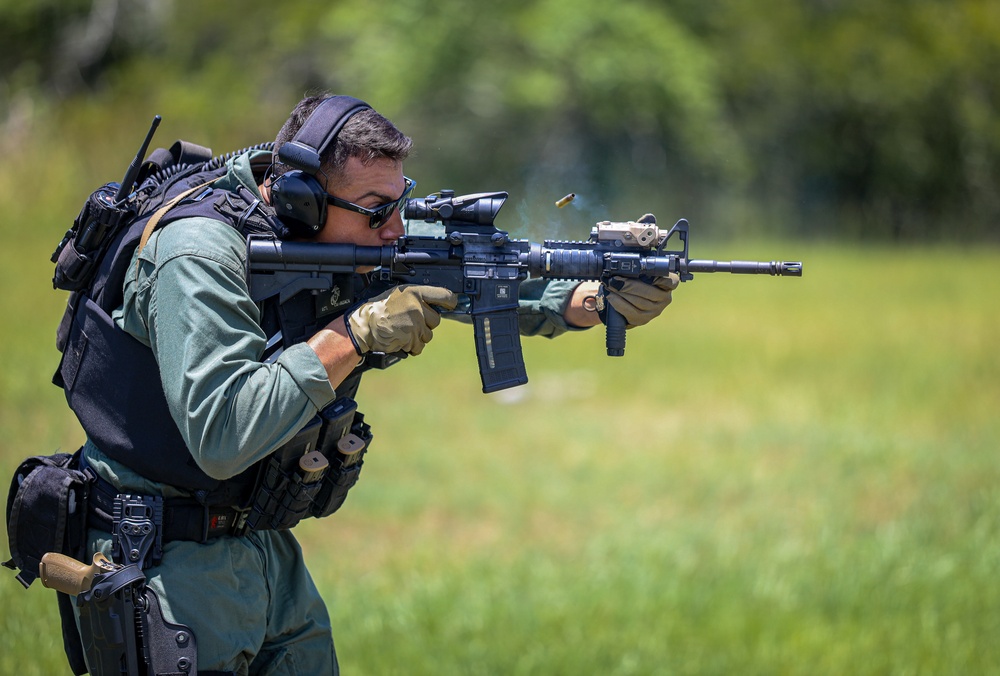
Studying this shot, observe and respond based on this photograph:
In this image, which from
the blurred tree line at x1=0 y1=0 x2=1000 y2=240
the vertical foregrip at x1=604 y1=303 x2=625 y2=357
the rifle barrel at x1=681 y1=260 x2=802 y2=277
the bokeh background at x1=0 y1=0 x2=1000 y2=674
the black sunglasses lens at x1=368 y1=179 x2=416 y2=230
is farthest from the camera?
the blurred tree line at x1=0 y1=0 x2=1000 y2=240

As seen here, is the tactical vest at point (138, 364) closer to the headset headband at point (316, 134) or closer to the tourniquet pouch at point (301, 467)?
the tourniquet pouch at point (301, 467)

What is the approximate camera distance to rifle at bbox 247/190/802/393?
337 centimetres

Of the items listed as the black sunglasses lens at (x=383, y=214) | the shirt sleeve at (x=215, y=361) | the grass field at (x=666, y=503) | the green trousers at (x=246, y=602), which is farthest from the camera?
the grass field at (x=666, y=503)

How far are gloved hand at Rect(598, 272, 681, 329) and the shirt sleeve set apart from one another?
3.28 ft

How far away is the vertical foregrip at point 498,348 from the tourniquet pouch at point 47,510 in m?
1.20

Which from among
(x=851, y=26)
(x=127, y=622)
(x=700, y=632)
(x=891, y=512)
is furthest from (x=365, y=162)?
(x=851, y=26)

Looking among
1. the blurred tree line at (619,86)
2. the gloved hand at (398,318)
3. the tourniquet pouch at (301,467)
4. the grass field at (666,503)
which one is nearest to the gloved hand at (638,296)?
the gloved hand at (398,318)

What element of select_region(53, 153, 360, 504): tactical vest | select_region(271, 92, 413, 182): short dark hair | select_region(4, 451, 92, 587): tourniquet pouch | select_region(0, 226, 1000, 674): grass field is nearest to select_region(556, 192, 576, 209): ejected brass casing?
select_region(271, 92, 413, 182): short dark hair

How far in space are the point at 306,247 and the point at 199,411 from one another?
610 millimetres

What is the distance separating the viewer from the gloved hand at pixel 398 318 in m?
3.08

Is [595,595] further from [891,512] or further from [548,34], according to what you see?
[548,34]

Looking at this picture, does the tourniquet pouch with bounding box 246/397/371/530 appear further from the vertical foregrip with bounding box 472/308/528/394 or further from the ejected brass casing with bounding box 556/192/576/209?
the ejected brass casing with bounding box 556/192/576/209

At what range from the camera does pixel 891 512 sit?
7.43 meters

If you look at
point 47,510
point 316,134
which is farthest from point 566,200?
point 47,510
